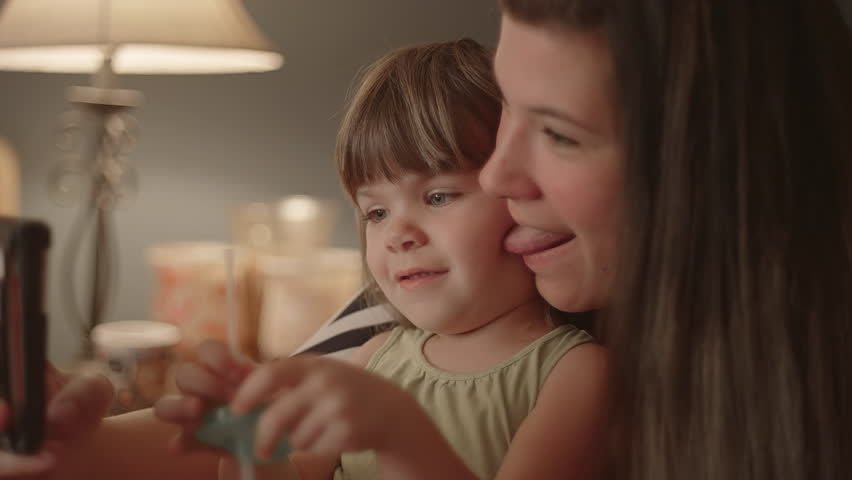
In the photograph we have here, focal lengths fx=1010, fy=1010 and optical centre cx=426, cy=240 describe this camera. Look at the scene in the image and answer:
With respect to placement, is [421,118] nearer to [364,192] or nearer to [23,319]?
[364,192]

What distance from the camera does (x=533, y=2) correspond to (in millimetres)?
806

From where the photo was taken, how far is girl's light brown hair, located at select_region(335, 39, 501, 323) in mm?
995

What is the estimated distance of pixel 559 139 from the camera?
817 millimetres

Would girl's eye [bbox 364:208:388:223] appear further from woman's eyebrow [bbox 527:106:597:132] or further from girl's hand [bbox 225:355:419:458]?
girl's hand [bbox 225:355:419:458]

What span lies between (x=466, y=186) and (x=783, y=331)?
1.13 feet

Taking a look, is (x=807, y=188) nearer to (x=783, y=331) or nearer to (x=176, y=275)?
(x=783, y=331)

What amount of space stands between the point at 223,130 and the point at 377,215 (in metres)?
1.77

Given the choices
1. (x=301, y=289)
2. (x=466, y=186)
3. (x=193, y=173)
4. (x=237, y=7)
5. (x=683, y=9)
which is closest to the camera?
(x=683, y=9)

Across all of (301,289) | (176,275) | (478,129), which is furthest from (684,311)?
(176,275)

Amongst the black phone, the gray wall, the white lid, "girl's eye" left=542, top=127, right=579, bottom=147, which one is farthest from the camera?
the gray wall

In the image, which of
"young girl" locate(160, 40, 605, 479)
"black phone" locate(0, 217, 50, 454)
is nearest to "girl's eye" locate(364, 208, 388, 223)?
"young girl" locate(160, 40, 605, 479)

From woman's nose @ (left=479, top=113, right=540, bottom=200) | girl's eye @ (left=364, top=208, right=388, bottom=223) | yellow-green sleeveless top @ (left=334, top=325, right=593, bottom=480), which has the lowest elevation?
yellow-green sleeveless top @ (left=334, top=325, right=593, bottom=480)

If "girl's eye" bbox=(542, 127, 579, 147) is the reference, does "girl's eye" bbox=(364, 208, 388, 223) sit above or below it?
below

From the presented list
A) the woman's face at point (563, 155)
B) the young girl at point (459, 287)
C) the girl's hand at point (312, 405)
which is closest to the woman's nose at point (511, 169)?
the woman's face at point (563, 155)
